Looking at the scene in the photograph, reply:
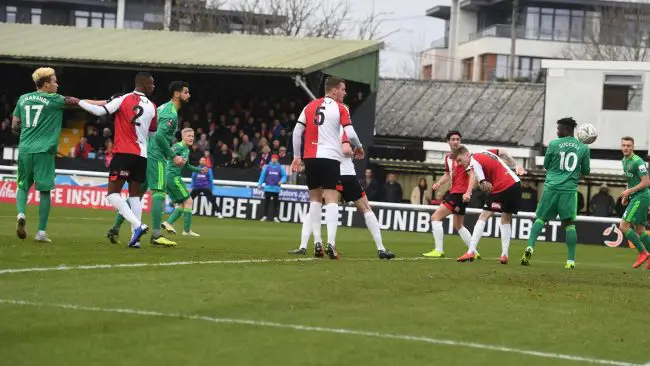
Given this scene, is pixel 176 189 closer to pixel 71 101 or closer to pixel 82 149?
pixel 71 101

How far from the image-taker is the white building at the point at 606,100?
4388 centimetres

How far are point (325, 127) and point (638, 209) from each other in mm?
6741

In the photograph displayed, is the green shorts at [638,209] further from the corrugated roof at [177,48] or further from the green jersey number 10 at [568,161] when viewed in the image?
the corrugated roof at [177,48]

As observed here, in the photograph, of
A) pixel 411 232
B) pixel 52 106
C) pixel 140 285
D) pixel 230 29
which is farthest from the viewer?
pixel 230 29

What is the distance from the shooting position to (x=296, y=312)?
9.07 meters

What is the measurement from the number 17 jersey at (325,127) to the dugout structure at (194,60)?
885 inches

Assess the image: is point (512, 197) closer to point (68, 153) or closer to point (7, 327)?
point (7, 327)

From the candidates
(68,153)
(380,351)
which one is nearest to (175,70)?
(68,153)

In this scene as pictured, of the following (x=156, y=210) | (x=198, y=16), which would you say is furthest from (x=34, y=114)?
(x=198, y=16)

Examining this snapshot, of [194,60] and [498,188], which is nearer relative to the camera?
[498,188]

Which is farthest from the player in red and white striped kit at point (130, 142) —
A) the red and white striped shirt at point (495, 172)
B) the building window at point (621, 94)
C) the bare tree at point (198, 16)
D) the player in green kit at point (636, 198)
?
the bare tree at point (198, 16)

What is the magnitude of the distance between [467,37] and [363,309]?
9341cm

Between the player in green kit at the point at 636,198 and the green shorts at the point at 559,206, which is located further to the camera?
the player in green kit at the point at 636,198

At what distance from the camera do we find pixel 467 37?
10125cm
